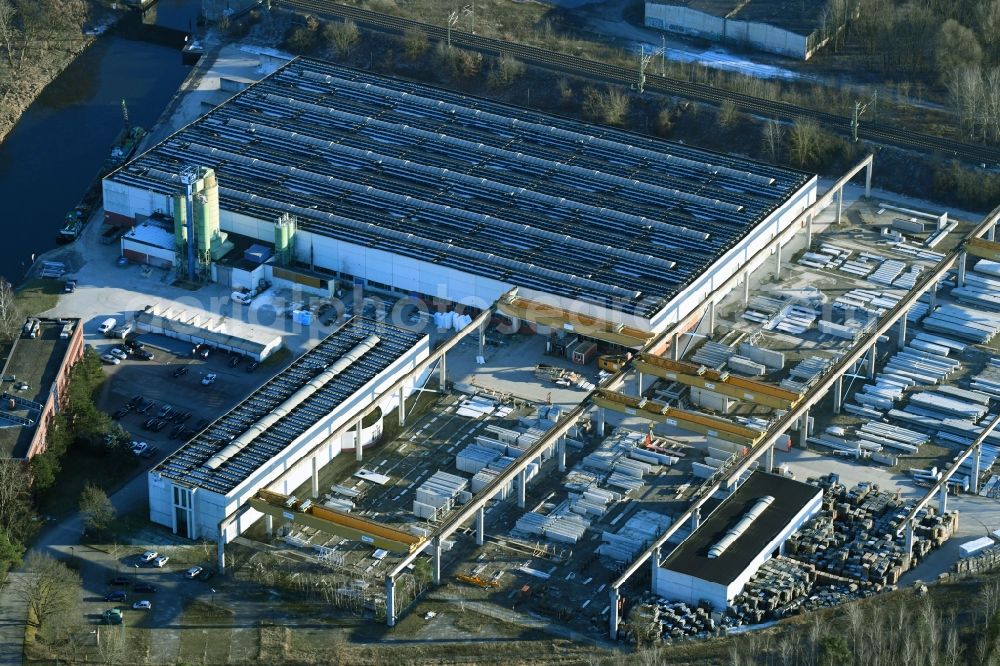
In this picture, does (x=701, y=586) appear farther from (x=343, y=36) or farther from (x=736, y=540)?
(x=343, y=36)

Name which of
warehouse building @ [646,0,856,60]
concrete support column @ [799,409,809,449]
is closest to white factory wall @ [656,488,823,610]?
concrete support column @ [799,409,809,449]

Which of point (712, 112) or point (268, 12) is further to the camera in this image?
point (268, 12)

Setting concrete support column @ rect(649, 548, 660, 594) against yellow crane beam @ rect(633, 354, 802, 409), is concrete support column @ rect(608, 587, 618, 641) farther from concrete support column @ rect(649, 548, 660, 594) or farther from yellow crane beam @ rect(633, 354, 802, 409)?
yellow crane beam @ rect(633, 354, 802, 409)

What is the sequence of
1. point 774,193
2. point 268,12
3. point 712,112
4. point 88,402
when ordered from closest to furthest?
1. point 88,402
2. point 774,193
3. point 712,112
4. point 268,12

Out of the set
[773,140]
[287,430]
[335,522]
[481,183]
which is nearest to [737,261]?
[481,183]

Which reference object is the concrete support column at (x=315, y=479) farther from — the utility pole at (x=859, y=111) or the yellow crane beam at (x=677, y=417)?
the utility pole at (x=859, y=111)

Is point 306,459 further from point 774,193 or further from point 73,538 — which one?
point 774,193

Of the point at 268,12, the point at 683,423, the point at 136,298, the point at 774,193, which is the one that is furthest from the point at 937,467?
the point at 268,12
